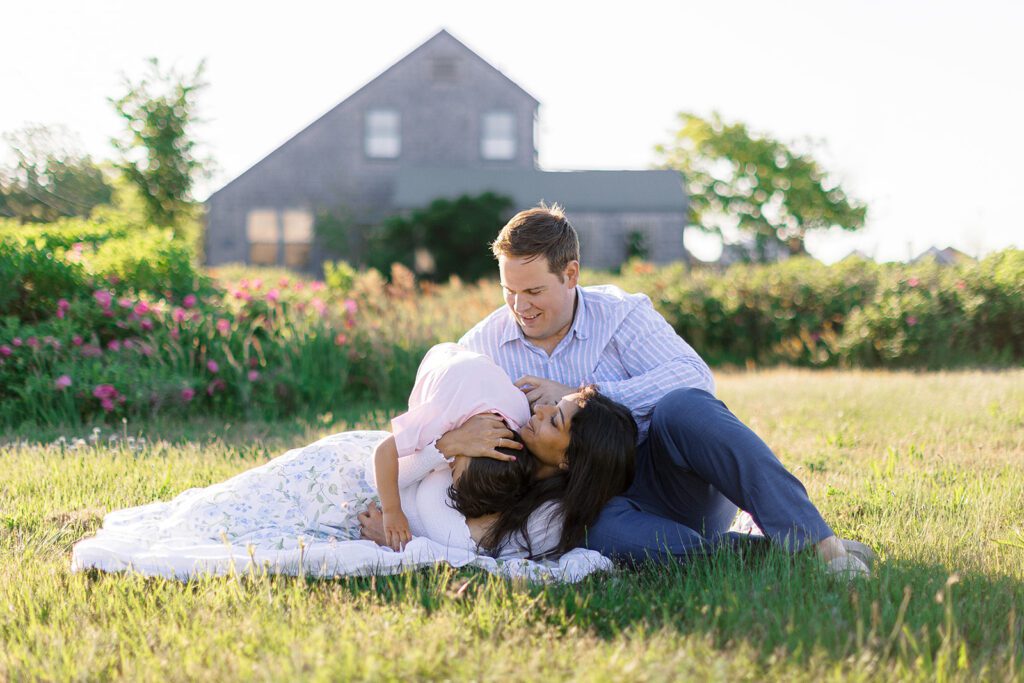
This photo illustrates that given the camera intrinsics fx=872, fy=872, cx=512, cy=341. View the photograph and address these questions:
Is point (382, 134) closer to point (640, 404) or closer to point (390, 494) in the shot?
point (640, 404)

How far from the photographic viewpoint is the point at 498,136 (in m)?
27.4

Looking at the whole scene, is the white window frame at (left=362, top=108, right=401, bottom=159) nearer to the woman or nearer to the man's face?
the man's face

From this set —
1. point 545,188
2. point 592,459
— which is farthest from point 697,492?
point 545,188

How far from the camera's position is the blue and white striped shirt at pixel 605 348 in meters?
3.97

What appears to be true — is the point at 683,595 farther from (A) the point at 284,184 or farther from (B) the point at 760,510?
(A) the point at 284,184

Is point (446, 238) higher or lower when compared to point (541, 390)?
higher

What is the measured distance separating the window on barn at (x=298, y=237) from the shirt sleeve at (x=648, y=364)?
2392cm

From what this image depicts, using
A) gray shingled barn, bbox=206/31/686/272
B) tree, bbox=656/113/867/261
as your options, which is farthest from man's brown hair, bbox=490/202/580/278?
tree, bbox=656/113/867/261

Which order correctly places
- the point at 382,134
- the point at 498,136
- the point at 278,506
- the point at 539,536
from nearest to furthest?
the point at 539,536, the point at 278,506, the point at 382,134, the point at 498,136

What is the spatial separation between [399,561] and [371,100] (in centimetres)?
2524

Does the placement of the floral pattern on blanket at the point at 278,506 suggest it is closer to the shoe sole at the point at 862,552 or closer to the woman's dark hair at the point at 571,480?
the woman's dark hair at the point at 571,480

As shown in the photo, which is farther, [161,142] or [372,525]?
[161,142]

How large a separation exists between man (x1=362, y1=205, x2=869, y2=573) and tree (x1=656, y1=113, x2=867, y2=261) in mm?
36696

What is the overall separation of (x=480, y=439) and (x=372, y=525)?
620mm
